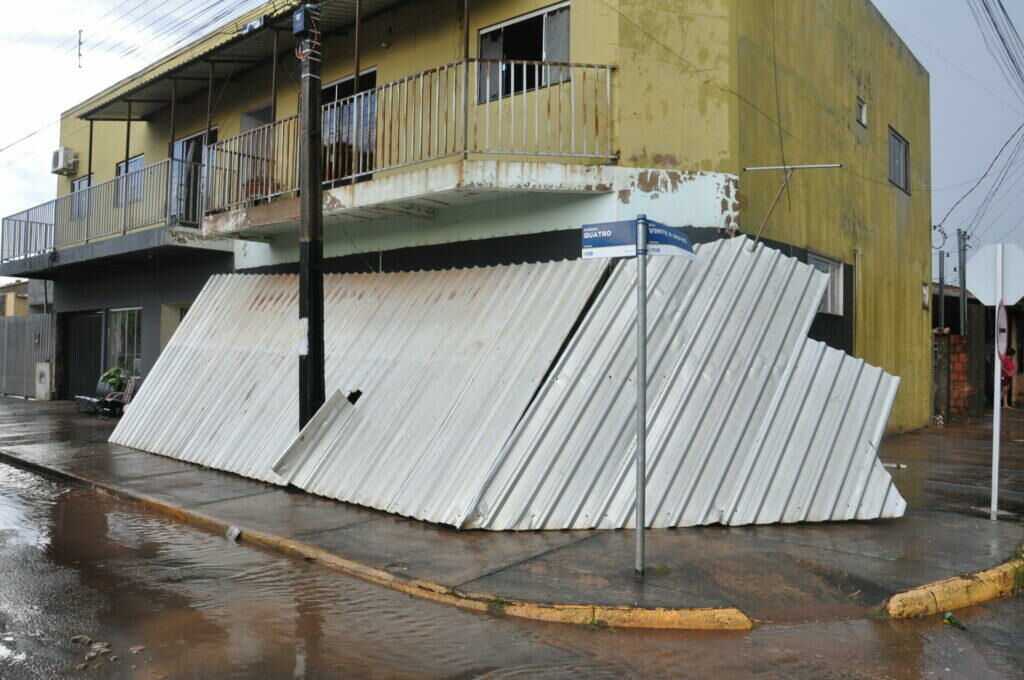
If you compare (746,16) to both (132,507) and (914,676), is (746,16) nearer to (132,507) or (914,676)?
(914,676)

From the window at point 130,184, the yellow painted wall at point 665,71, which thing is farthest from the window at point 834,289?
the window at point 130,184

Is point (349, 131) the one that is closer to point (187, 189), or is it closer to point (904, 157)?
point (187, 189)

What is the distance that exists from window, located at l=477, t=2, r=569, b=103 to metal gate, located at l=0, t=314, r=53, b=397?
52.3 feet

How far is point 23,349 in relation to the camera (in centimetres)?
2194

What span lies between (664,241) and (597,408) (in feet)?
6.95

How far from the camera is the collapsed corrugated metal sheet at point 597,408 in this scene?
722cm

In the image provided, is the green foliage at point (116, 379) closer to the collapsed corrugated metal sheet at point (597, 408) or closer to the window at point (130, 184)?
the window at point (130, 184)

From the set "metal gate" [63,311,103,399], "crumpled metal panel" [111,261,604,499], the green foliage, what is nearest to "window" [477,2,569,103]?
"crumpled metal panel" [111,261,604,499]

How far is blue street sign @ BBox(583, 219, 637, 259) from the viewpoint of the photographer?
575 centimetres

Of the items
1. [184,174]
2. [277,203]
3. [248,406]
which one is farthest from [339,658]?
[184,174]

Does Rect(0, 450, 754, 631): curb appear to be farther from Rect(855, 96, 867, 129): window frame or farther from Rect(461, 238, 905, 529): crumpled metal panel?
Rect(855, 96, 867, 129): window frame

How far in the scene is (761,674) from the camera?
13.8ft

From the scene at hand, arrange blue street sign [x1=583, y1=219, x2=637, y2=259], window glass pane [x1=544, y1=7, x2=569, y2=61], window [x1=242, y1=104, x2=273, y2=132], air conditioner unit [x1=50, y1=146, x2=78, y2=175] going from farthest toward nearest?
1. air conditioner unit [x1=50, y1=146, x2=78, y2=175]
2. window [x1=242, y1=104, x2=273, y2=132]
3. window glass pane [x1=544, y1=7, x2=569, y2=61]
4. blue street sign [x1=583, y1=219, x2=637, y2=259]

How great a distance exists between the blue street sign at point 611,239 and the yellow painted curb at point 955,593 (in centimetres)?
301
